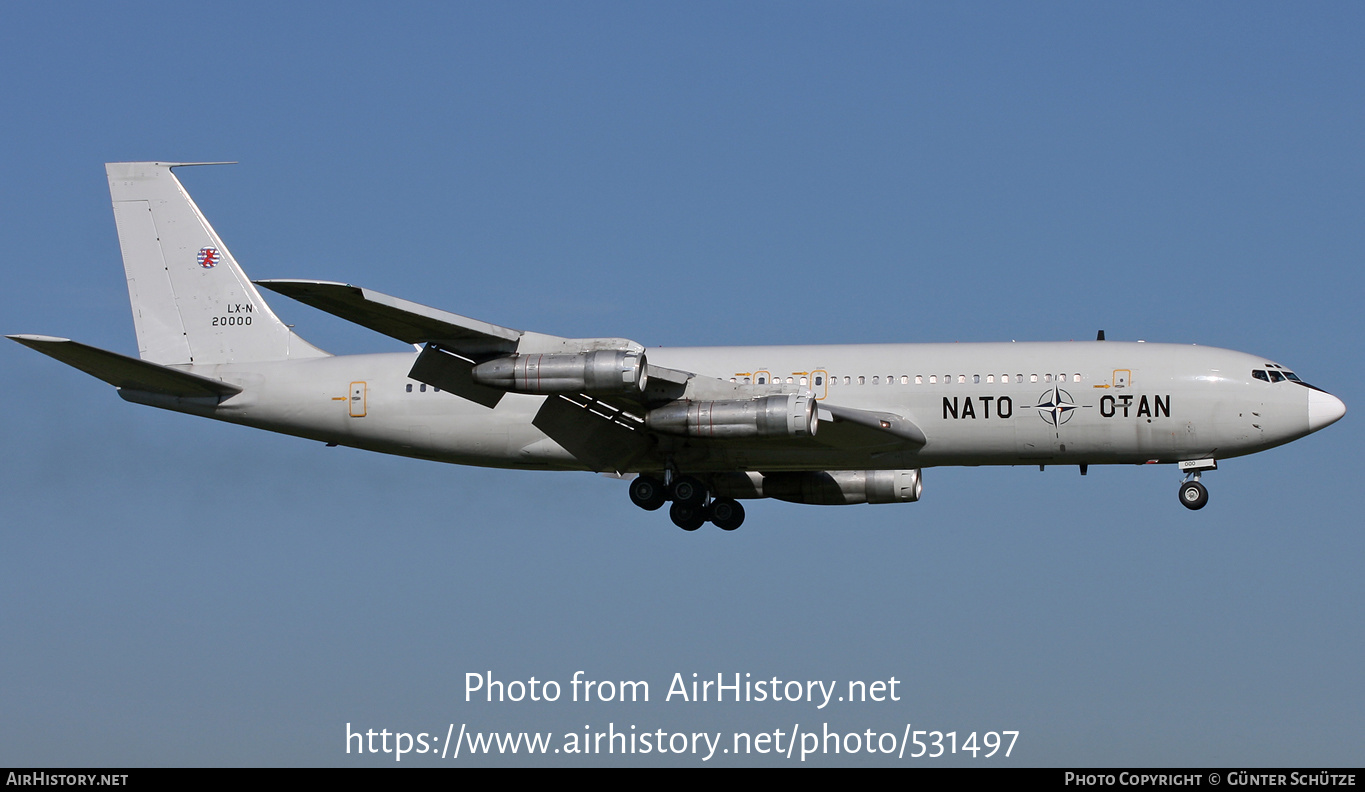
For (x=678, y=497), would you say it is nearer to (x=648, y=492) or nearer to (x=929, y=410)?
(x=648, y=492)

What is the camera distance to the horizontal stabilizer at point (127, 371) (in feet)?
139

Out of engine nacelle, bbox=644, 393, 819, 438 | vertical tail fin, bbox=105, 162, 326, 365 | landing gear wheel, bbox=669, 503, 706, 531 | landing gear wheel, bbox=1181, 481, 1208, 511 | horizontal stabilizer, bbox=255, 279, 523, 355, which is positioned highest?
vertical tail fin, bbox=105, 162, 326, 365

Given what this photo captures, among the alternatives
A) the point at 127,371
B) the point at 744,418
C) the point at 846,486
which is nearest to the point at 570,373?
the point at 744,418

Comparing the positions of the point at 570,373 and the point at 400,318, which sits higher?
the point at 400,318

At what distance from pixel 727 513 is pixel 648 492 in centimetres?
303

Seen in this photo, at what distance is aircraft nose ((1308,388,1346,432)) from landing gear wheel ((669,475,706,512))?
1671cm

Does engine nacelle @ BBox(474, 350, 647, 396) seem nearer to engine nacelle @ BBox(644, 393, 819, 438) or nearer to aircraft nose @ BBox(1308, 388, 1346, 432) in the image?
engine nacelle @ BBox(644, 393, 819, 438)

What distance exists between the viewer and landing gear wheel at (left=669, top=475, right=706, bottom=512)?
48.1m

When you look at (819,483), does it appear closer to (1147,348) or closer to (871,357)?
(871,357)

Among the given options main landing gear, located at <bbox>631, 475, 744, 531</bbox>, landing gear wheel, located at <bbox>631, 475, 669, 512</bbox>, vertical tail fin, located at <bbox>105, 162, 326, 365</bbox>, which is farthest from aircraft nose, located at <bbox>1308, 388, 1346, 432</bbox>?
vertical tail fin, located at <bbox>105, 162, 326, 365</bbox>

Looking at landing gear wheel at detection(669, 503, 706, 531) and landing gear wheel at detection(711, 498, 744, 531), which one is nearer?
landing gear wheel at detection(669, 503, 706, 531)

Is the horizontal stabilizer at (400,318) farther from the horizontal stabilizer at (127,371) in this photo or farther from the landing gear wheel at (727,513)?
the landing gear wheel at (727,513)

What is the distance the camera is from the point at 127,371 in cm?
4619
